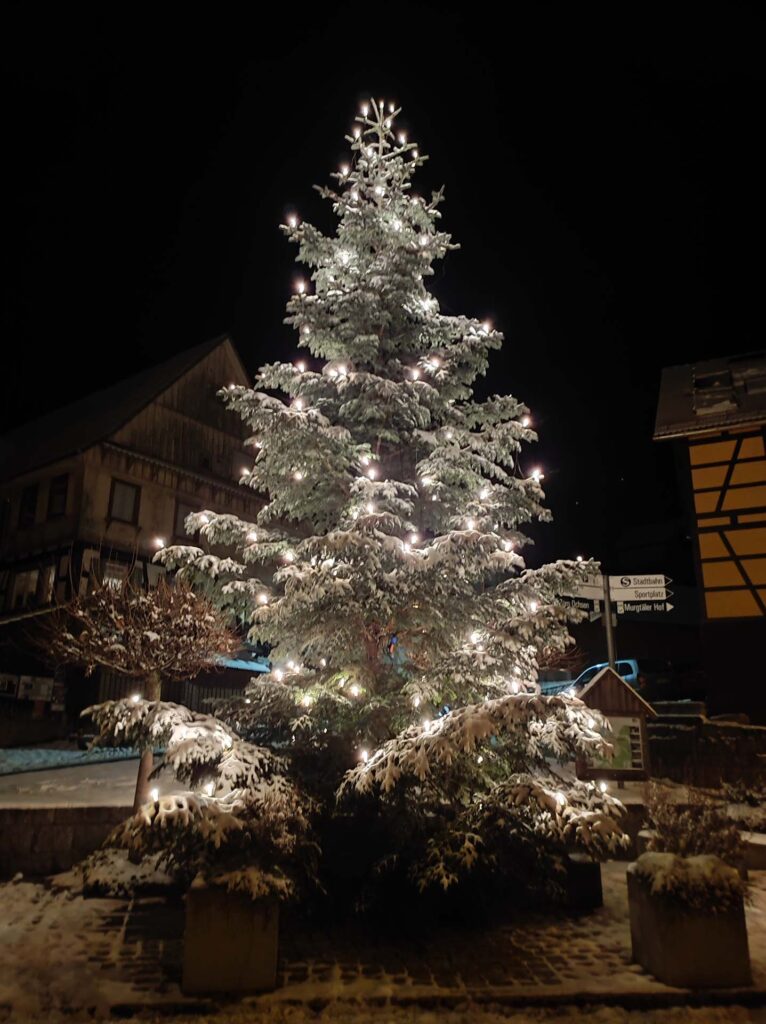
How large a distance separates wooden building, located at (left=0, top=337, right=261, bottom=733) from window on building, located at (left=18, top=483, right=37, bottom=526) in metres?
0.04

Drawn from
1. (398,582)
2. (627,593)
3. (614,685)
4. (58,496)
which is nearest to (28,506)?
(58,496)

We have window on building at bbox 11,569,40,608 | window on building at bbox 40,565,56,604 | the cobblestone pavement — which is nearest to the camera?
the cobblestone pavement

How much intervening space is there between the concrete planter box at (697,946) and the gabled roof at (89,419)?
21.9m

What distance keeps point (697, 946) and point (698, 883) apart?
0.51 metres

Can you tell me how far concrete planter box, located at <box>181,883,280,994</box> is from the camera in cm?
555

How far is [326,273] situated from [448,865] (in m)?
7.81

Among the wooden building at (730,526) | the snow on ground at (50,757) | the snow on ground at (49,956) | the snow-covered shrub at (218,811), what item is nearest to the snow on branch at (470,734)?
the snow-covered shrub at (218,811)

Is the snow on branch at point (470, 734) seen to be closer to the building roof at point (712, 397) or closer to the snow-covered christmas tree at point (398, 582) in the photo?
the snow-covered christmas tree at point (398, 582)

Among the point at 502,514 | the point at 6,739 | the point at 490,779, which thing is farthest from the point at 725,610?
the point at 6,739

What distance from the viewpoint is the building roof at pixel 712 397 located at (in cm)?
1748

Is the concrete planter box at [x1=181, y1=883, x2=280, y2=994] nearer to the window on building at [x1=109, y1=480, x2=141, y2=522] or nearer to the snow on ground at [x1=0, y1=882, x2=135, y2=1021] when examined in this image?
the snow on ground at [x1=0, y1=882, x2=135, y2=1021]

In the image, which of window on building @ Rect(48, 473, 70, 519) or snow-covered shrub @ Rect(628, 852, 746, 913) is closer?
snow-covered shrub @ Rect(628, 852, 746, 913)

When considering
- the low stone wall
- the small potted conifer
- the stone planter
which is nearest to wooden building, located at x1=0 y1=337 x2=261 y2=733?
the low stone wall

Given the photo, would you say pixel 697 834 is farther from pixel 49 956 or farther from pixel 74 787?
pixel 74 787
